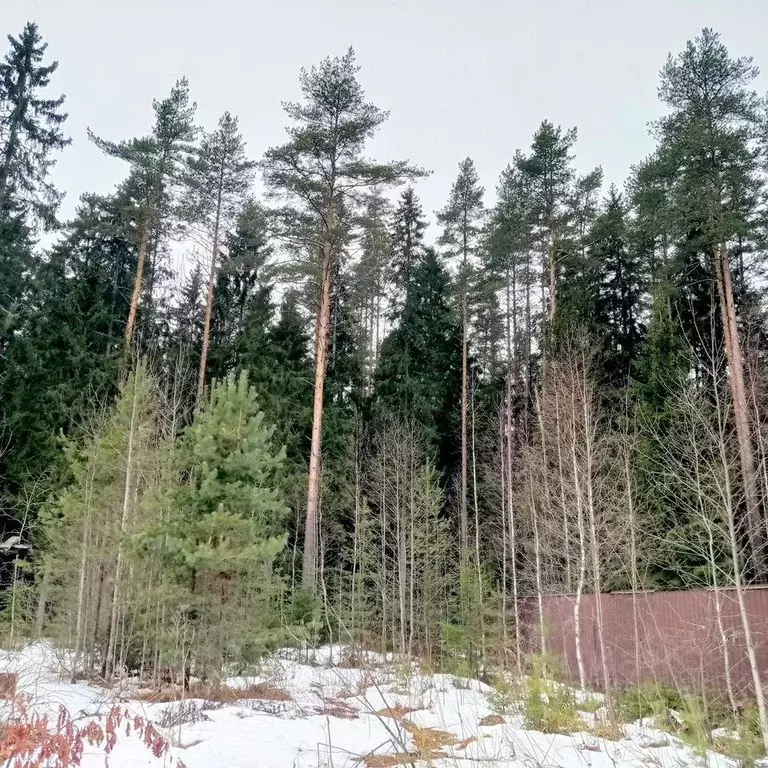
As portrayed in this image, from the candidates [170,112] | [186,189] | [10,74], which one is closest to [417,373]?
[186,189]

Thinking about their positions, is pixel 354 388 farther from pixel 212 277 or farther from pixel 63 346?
pixel 63 346

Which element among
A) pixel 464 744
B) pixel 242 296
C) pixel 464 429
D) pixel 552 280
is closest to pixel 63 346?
pixel 242 296

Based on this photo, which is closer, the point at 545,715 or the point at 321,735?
the point at 321,735

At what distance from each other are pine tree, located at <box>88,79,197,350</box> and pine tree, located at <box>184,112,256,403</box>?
0.56 m

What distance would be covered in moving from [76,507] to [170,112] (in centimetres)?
1452

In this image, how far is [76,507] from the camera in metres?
13.4

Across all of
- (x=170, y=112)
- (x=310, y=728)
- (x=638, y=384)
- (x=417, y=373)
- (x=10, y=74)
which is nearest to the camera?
(x=310, y=728)

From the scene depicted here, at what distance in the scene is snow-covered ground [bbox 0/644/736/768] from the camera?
546 cm

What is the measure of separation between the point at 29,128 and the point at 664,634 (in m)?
22.0

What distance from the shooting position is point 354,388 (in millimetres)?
25734

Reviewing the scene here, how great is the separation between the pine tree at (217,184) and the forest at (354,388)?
0.09m

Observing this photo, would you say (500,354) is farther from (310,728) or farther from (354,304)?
(310,728)

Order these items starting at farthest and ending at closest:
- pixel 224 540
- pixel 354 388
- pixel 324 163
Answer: pixel 354 388
pixel 324 163
pixel 224 540

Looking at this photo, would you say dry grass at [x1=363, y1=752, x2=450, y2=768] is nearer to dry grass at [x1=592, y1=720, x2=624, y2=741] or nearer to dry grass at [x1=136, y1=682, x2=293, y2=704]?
dry grass at [x1=592, y1=720, x2=624, y2=741]
